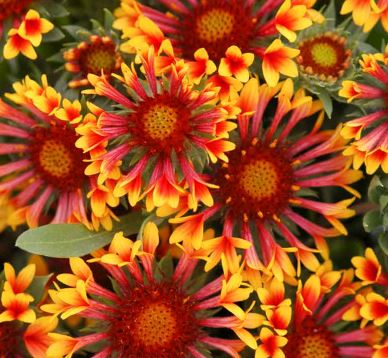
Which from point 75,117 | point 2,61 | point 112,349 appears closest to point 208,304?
point 112,349

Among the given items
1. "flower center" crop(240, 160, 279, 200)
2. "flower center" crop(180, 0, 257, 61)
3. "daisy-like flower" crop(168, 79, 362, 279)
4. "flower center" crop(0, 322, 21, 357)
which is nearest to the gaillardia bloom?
"flower center" crop(180, 0, 257, 61)

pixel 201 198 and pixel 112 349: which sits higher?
pixel 201 198

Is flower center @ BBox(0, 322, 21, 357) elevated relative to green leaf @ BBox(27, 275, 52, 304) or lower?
lower

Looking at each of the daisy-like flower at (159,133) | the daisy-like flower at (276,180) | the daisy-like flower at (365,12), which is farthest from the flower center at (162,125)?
the daisy-like flower at (365,12)

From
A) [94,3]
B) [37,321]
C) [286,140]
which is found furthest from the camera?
[94,3]

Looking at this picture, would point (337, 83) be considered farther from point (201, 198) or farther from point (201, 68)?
point (201, 198)

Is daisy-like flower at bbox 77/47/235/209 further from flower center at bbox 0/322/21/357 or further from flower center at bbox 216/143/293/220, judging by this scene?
flower center at bbox 0/322/21/357
